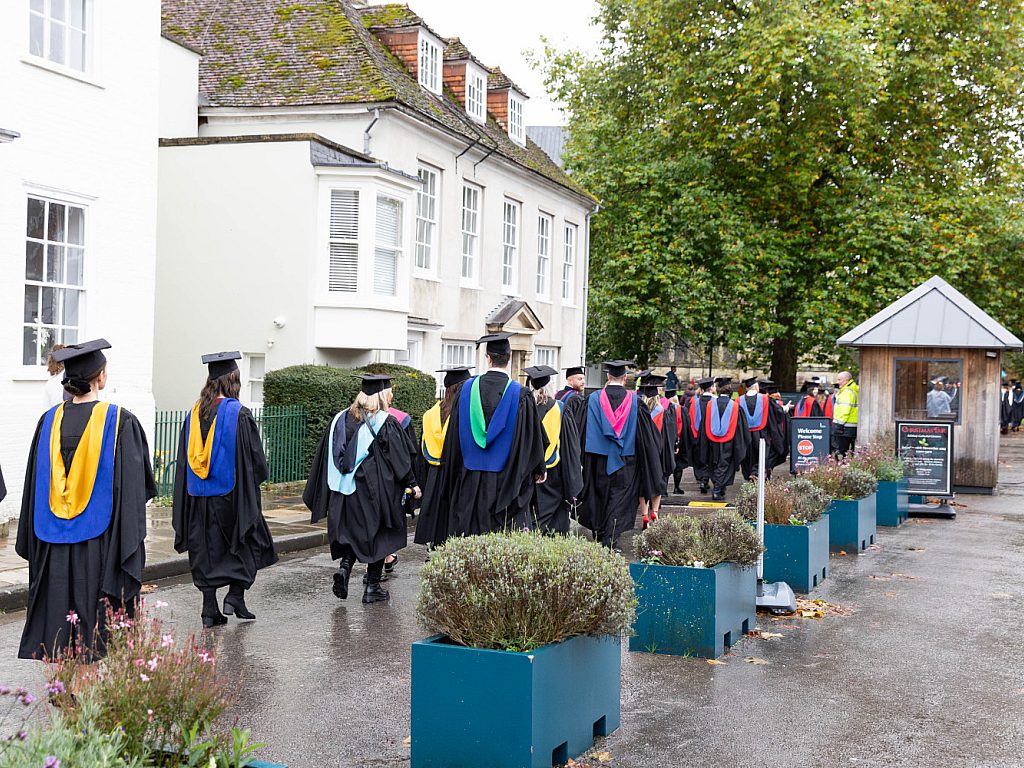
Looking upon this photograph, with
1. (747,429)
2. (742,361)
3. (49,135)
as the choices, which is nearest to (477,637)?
(49,135)

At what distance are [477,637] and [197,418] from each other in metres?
3.92

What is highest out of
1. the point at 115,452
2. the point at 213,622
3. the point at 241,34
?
the point at 241,34

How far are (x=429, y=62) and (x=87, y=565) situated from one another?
18.6 meters

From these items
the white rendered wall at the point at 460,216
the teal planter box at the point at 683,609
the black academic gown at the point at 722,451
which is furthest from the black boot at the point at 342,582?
A: the white rendered wall at the point at 460,216

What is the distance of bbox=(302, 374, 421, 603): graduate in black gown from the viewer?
9008 millimetres

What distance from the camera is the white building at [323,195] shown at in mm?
18312

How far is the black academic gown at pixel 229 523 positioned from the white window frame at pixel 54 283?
213 inches

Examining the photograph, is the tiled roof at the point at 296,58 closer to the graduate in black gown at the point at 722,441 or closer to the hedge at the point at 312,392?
the hedge at the point at 312,392

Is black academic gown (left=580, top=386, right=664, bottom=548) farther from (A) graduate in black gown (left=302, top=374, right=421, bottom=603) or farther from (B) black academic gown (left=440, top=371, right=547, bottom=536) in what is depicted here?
(B) black academic gown (left=440, top=371, right=547, bottom=536)

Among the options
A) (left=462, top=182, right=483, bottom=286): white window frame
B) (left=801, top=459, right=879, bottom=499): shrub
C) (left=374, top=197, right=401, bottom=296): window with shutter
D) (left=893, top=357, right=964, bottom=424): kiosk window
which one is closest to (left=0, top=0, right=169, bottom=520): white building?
(left=374, top=197, right=401, bottom=296): window with shutter

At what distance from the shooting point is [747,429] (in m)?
18.5

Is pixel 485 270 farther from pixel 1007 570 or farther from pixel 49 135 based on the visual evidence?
pixel 1007 570

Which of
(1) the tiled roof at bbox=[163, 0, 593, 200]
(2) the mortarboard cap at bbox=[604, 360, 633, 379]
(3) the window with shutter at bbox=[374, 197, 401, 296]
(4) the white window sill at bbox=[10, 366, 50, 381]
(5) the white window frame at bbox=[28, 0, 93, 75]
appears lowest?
(4) the white window sill at bbox=[10, 366, 50, 381]

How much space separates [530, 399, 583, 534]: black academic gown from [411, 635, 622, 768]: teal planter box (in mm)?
5152
